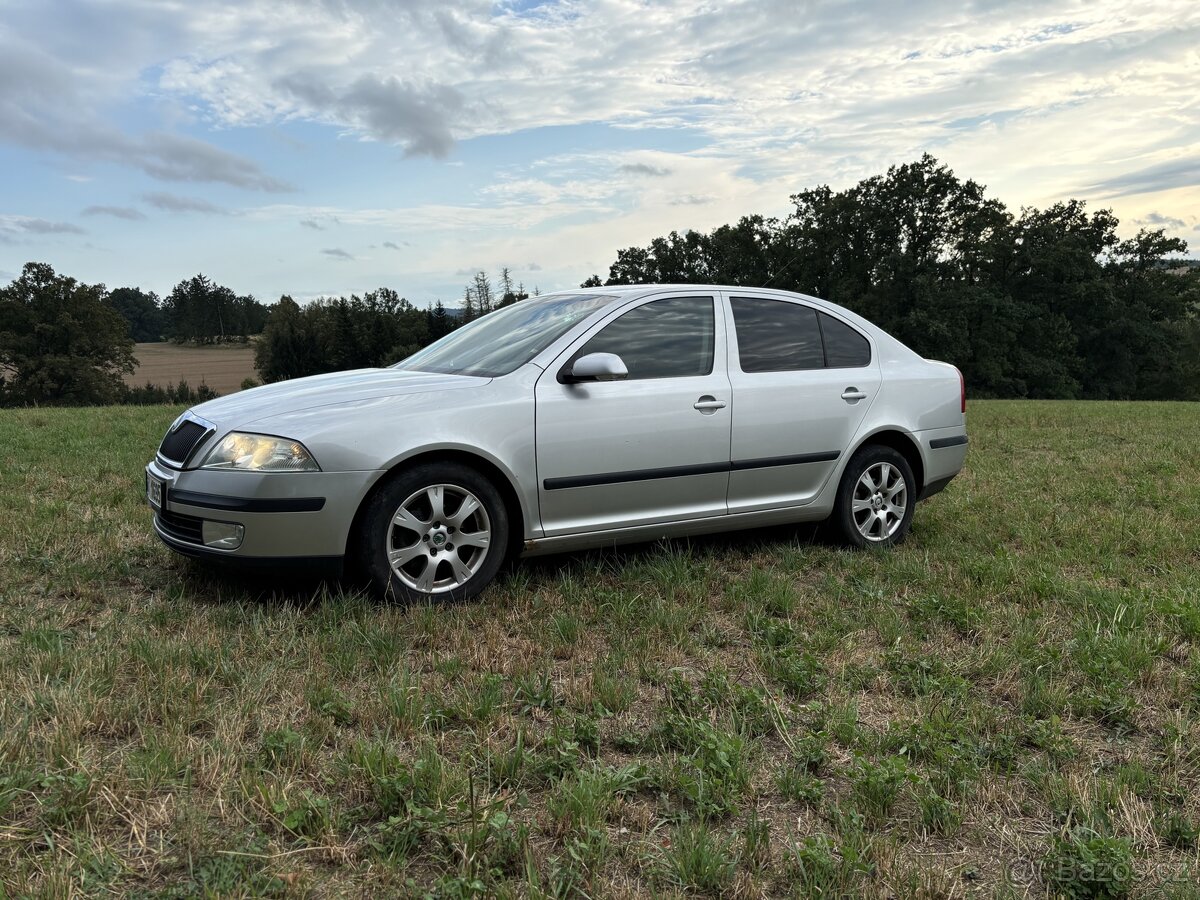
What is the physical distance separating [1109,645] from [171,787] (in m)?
3.36

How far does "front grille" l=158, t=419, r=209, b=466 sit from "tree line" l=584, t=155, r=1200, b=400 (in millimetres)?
39394

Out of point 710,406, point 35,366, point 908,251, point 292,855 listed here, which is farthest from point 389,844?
point 35,366

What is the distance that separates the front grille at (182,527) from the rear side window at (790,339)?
288 centimetres

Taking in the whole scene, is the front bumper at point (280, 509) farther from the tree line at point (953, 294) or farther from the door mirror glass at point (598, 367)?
the tree line at point (953, 294)

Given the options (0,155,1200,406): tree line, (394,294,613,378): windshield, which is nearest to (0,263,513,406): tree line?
(0,155,1200,406): tree line

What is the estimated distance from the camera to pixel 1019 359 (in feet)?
139

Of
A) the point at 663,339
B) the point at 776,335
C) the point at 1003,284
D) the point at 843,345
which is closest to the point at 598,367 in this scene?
the point at 663,339

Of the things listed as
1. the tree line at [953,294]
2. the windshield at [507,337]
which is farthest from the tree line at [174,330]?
the windshield at [507,337]

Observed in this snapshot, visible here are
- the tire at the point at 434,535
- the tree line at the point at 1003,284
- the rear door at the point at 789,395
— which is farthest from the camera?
the tree line at the point at 1003,284

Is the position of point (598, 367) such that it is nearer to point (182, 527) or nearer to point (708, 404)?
point (708, 404)

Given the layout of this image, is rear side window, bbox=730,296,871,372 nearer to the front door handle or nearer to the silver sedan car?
the silver sedan car

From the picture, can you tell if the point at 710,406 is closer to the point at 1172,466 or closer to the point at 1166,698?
the point at 1166,698

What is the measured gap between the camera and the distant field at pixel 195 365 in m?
65.1

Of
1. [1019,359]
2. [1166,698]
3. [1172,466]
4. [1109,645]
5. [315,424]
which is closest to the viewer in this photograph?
[1166,698]
